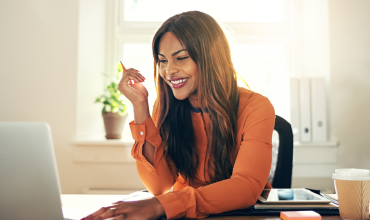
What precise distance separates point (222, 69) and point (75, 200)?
0.66m

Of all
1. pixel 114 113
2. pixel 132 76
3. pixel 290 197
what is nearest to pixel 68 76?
pixel 114 113

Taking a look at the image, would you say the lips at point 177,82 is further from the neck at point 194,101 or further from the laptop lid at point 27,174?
the laptop lid at point 27,174

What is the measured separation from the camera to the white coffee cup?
62cm

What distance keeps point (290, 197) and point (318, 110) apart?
140 centimetres

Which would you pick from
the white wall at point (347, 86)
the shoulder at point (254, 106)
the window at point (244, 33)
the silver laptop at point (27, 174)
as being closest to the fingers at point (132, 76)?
the shoulder at point (254, 106)

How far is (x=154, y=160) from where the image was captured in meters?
1.07

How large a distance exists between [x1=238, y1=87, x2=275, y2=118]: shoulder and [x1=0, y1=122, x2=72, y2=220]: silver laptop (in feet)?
2.13

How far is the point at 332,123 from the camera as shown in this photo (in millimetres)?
2037

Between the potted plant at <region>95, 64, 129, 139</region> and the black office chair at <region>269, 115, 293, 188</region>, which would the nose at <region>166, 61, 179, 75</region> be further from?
the potted plant at <region>95, 64, 129, 139</region>

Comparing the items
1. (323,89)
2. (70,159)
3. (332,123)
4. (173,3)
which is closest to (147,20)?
(173,3)

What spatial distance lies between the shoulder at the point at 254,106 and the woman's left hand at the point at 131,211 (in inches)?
19.2

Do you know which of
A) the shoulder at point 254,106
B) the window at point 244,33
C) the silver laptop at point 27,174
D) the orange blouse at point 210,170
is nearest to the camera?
the silver laptop at point 27,174

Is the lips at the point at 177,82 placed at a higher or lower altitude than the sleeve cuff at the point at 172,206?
higher

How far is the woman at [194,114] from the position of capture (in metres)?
1.01
